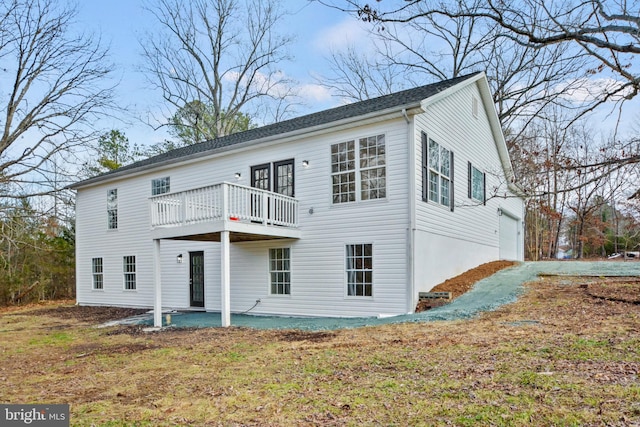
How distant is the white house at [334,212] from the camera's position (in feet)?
34.4

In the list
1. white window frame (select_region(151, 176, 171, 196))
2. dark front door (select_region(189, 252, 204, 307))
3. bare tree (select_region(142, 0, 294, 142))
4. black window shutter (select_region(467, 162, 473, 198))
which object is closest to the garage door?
black window shutter (select_region(467, 162, 473, 198))

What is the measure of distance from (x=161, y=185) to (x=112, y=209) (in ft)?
10.4

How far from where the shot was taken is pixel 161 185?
620 inches

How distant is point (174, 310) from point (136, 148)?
59.3ft

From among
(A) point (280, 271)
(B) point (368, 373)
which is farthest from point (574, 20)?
(A) point (280, 271)

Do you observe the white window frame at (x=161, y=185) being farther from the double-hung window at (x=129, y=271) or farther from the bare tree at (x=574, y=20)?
the bare tree at (x=574, y=20)

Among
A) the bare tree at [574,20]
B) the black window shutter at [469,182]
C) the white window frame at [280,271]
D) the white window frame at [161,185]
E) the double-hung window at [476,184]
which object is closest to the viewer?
the bare tree at [574,20]

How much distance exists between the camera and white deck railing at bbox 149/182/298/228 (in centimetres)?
1060

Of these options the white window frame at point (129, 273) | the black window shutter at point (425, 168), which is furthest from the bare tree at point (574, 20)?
the white window frame at point (129, 273)

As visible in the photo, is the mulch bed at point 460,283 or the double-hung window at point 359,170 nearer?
the mulch bed at point 460,283

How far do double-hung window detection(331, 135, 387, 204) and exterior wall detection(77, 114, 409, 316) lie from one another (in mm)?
169

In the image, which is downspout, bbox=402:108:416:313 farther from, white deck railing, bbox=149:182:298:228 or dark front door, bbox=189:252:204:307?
dark front door, bbox=189:252:204:307

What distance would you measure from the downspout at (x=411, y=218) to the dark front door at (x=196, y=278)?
7.46 metres

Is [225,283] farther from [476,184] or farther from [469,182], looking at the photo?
[476,184]
